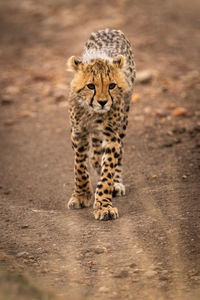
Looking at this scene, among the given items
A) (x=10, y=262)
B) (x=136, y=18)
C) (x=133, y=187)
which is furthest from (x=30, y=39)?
(x=10, y=262)

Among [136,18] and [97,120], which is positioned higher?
[136,18]

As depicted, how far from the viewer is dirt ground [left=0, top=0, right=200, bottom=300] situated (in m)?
4.01

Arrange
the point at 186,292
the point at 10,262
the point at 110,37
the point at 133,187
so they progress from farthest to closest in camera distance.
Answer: the point at 110,37 → the point at 133,187 → the point at 10,262 → the point at 186,292

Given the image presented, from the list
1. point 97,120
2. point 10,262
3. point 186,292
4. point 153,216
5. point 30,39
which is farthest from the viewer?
point 30,39

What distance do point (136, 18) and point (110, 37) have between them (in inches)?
342

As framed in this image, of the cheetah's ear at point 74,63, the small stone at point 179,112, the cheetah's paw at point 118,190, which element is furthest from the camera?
the small stone at point 179,112

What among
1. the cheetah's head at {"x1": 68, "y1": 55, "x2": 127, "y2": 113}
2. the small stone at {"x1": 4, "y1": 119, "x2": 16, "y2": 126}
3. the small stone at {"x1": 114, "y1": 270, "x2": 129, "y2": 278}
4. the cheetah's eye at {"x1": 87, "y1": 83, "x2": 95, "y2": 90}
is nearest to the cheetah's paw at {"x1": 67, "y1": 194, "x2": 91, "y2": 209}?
the cheetah's head at {"x1": 68, "y1": 55, "x2": 127, "y2": 113}

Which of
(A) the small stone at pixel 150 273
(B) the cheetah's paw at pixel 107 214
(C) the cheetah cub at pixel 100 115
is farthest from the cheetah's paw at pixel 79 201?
(A) the small stone at pixel 150 273

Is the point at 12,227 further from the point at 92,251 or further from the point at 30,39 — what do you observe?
the point at 30,39

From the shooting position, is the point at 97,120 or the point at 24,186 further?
the point at 24,186

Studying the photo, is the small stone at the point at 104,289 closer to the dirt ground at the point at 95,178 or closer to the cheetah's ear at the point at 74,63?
the dirt ground at the point at 95,178

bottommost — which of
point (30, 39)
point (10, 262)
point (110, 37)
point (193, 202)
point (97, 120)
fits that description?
point (10, 262)

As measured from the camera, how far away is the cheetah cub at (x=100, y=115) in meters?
5.31

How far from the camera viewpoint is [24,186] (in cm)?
671
